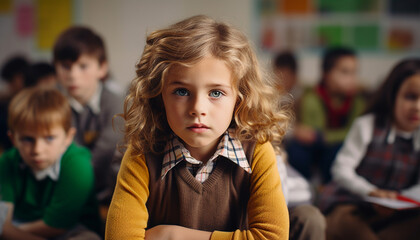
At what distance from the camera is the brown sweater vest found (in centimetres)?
92

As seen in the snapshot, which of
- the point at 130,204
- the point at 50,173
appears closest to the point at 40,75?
the point at 50,173

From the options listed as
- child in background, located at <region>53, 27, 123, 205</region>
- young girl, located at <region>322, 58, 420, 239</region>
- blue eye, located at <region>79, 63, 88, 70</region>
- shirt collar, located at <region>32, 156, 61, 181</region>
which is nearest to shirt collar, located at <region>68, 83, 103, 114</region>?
child in background, located at <region>53, 27, 123, 205</region>

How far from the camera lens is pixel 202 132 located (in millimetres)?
862

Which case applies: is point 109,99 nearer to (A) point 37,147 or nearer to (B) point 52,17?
(A) point 37,147

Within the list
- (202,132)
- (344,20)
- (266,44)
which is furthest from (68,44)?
(344,20)

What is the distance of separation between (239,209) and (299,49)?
8.23 ft

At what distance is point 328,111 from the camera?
2.32m

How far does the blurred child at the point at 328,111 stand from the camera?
7.33 feet

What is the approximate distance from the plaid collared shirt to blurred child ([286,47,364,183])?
1299 millimetres

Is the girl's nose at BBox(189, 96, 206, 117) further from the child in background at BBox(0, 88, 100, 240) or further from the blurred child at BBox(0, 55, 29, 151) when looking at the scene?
the blurred child at BBox(0, 55, 29, 151)

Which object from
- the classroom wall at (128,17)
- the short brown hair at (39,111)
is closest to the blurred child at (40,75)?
the short brown hair at (39,111)

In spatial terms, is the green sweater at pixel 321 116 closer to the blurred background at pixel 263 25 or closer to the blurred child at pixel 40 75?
the blurred background at pixel 263 25

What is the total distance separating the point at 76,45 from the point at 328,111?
1493 millimetres

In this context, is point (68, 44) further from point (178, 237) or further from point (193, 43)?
point (178, 237)
